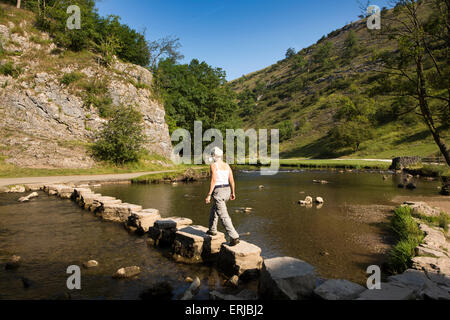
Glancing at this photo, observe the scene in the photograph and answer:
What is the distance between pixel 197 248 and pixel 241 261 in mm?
1794

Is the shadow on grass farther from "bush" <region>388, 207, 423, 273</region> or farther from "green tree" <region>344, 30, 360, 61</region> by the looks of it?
"green tree" <region>344, 30, 360, 61</region>

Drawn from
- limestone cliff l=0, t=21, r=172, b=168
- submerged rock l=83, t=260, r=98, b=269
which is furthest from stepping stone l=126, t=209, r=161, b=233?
limestone cliff l=0, t=21, r=172, b=168

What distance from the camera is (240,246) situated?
273 inches

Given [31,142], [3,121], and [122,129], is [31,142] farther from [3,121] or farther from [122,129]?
[122,129]

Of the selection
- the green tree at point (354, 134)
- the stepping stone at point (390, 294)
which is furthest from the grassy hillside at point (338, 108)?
the stepping stone at point (390, 294)

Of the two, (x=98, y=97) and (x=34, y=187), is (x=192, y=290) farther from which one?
(x=98, y=97)

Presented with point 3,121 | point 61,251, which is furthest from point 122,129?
point 61,251

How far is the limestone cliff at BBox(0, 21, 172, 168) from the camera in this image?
31.0 metres

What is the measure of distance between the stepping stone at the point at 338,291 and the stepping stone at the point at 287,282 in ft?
0.90

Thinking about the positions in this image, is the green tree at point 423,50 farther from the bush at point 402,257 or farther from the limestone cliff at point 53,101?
the limestone cliff at point 53,101

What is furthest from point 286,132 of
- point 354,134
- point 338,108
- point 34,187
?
point 34,187

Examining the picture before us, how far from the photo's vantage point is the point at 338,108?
357ft
